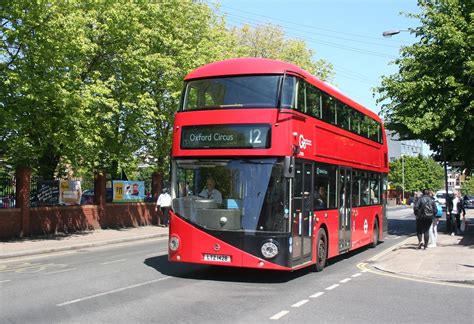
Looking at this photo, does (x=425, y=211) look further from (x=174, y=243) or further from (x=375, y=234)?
(x=174, y=243)

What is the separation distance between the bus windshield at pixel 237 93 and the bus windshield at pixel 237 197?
111 centimetres

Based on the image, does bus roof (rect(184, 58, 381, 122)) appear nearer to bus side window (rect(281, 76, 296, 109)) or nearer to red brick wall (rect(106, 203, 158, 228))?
bus side window (rect(281, 76, 296, 109))

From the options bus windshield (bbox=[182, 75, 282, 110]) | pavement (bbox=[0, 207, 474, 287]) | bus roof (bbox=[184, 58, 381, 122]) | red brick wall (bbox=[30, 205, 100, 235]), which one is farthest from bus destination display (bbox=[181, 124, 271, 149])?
red brick wall (bbox=[30, 205, 100, 235])

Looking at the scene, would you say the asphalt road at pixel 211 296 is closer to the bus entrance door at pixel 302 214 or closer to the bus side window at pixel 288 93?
the bus entrance door at pixel 302 214

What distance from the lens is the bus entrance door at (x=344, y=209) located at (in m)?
13.9

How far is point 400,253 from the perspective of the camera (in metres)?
16.5

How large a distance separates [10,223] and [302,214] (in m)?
13.4

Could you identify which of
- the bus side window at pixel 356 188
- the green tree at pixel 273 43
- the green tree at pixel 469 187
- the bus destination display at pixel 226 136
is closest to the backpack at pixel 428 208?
the bus side window at pixel 356 188

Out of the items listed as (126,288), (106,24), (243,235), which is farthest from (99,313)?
(106,24)

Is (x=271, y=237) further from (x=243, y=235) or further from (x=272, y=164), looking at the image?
(x=272, y=164)

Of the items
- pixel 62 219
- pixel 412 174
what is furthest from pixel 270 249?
pixel 412 174

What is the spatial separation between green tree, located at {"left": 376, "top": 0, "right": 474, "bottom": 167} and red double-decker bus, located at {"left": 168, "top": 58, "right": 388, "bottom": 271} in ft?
38.8

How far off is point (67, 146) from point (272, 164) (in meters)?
11.4

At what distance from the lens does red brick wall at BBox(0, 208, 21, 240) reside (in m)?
19.7
